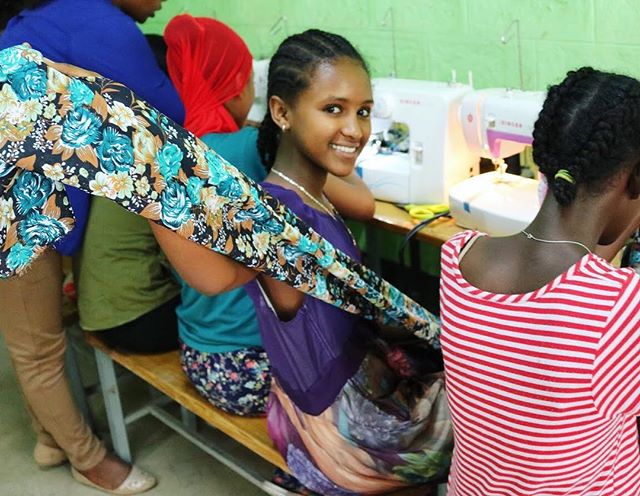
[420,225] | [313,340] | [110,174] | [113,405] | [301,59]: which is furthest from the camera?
[113,405]

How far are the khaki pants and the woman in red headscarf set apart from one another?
344 mm

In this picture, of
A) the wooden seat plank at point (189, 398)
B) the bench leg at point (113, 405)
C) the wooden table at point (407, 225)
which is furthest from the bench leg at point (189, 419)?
the wooden table at point (407, 225)

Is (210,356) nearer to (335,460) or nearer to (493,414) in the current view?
(335,460)

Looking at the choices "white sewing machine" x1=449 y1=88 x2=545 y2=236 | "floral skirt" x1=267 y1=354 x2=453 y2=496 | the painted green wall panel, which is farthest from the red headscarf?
the painted green wall panel

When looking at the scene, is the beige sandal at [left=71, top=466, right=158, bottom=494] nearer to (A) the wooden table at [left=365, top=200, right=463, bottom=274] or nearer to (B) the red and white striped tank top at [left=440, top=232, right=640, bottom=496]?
(A) the wooden table at [left=365, top=200, right=463, bottom=274]

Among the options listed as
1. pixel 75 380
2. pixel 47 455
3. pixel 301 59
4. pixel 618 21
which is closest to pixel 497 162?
pixel 618 21

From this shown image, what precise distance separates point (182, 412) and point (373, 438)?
4.03 feet

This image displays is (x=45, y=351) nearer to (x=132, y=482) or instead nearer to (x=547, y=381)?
(x=132, y=482)

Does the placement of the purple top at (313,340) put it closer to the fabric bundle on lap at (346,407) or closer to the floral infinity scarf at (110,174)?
the fabric bundle on lap at (346,407)

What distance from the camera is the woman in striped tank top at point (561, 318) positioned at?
0.96 meters

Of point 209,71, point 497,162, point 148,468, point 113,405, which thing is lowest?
point 148,468

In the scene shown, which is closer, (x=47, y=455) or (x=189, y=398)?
(x=189, y=398)

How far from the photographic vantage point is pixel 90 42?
1817 mm

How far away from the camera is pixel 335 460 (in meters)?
1.44
